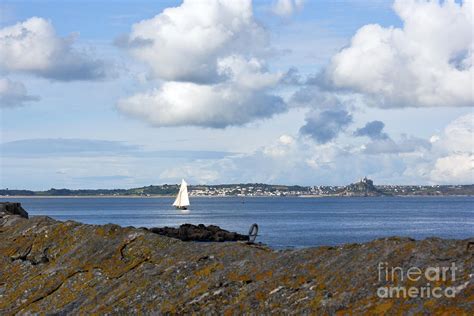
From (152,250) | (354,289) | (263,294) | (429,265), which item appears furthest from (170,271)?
(429,265)

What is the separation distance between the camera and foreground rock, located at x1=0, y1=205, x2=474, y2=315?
219 inches

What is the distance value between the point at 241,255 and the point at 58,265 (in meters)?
2.45

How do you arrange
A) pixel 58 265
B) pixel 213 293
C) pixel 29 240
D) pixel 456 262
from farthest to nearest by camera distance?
pixel 29 240, pixel 58 265, pixel 213 293, pixel 456 262

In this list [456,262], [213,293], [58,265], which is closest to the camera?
[456,262]

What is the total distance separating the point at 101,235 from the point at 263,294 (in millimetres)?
2854

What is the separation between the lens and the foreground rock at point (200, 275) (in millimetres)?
5555

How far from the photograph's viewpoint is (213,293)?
6539 mm

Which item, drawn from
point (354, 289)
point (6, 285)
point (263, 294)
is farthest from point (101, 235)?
point (354, 289)

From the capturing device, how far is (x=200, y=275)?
6.91 metres

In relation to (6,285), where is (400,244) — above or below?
above

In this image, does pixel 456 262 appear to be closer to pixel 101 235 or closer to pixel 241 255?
pixel 241 255

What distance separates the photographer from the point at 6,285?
27.5 ft

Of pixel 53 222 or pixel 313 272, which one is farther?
pixel 53 222

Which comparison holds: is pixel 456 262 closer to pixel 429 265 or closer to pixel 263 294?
pixel 429 265
